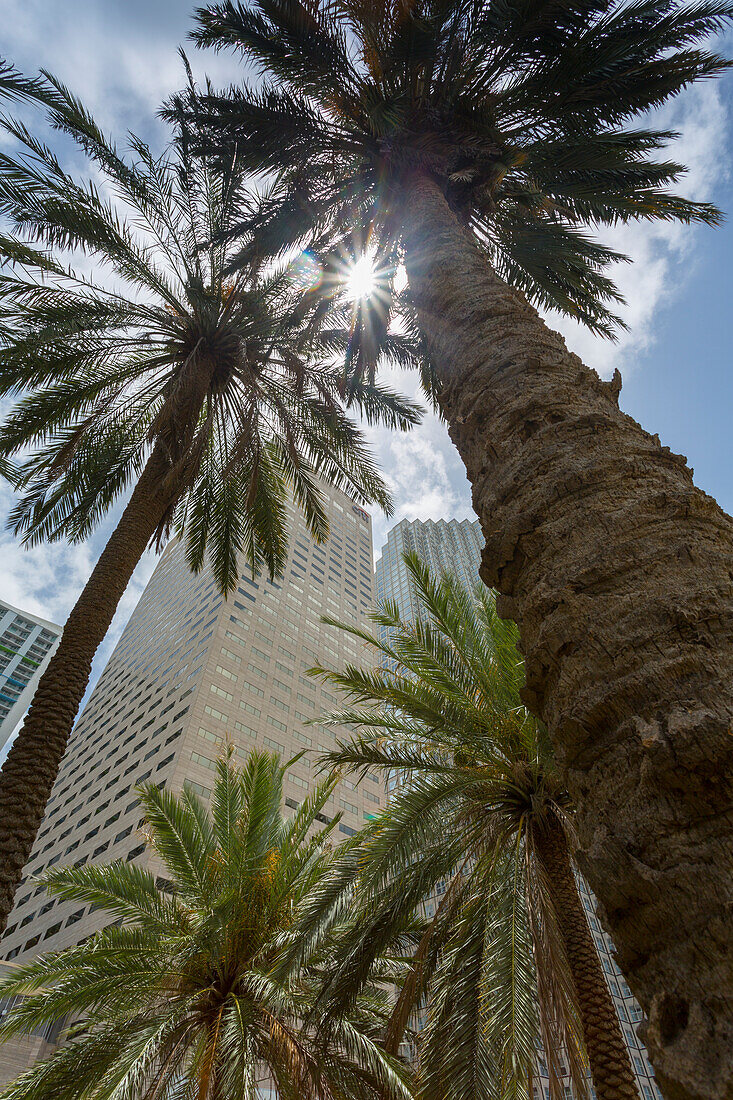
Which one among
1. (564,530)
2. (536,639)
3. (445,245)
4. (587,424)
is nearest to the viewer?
(536,639)

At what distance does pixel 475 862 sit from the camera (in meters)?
7.89

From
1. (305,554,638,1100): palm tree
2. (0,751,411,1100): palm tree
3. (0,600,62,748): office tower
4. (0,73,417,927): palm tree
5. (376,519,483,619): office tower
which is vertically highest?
(376,519,483,619): office tower

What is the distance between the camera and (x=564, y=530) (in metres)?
2.24

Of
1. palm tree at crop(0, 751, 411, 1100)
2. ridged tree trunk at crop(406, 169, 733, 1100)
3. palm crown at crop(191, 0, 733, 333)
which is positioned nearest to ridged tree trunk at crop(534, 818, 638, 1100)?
palm tree at crop(0, 751, 411, 1100)

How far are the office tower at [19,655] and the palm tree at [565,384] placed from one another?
93.5 m

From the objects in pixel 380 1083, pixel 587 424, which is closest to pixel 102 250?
pixel 587 424

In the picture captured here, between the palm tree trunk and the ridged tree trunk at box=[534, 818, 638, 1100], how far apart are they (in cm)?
541

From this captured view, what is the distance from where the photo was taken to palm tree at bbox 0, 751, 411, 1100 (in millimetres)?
7934

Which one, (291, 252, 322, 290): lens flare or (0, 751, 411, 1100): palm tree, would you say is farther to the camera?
(291, 252, 322, 290): lens flare

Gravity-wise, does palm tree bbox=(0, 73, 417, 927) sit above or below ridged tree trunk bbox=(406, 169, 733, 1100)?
above

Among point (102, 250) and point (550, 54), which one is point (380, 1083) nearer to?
point (102, 250)

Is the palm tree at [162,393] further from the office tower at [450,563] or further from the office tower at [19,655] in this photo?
the office tower at [19,655]

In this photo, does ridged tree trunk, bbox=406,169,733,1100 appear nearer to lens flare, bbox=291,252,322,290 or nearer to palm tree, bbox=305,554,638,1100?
palm tree, bbox=305,554,638,1100

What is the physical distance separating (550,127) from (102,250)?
613cm
